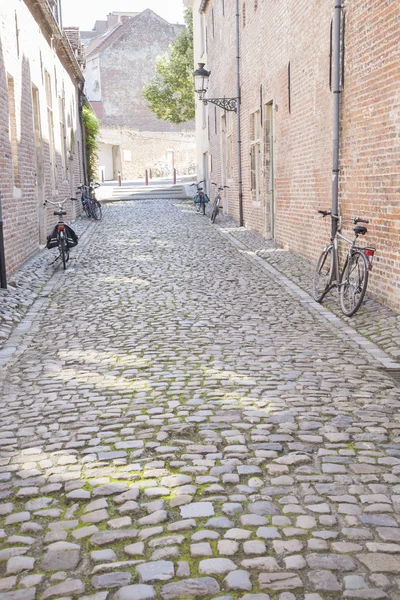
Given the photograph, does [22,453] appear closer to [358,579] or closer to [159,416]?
[159,416]

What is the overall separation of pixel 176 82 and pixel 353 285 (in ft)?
97.9

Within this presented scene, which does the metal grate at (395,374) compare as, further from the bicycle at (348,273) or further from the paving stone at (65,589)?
the paving stone at (65,589)

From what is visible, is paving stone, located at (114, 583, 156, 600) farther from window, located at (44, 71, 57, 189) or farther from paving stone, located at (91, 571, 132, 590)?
window, located at (44, 71, 57, 189)

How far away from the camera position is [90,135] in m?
26.6

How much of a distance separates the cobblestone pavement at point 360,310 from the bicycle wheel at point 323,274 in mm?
133

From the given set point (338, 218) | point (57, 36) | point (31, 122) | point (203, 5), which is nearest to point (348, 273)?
point (338, 218)

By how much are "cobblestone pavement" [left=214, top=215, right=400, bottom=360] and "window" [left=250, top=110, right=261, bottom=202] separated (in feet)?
8.74

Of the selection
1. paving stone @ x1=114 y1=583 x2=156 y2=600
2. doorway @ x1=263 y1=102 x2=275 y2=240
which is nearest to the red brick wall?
doorway @ x1=263 y1=102 x2=275 y2=240

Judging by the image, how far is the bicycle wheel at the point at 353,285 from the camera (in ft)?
22.5

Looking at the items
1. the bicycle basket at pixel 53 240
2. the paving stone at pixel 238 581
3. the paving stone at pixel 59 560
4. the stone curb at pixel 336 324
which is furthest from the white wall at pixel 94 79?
the paving stone at pixel 238 581

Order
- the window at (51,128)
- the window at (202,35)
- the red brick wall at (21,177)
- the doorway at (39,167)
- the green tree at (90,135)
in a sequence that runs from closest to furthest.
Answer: the red brick wall at (21,177)
the doorway at (39,167)
the window at (51,128)
the window at (202,35)
the green tree at (90,135)

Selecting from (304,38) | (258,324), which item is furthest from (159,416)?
(304,38)

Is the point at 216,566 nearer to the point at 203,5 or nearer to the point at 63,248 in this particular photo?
the point at 63,248

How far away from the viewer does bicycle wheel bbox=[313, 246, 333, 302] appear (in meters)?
7.84
